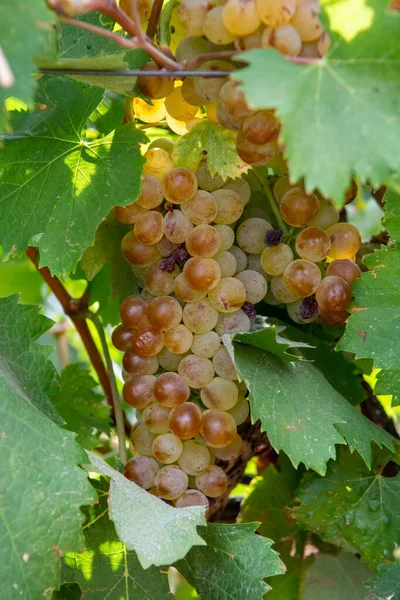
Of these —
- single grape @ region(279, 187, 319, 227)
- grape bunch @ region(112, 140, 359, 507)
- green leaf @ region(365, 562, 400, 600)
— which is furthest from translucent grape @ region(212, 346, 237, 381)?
green leaf @ region(365, 562, 400, 600)

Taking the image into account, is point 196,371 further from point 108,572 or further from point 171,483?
point 108,572

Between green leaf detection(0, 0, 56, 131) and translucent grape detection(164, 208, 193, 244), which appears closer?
green leaf detection(0, 0, 56, 131)

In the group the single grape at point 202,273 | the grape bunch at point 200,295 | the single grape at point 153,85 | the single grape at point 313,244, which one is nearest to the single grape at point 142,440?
the grape bunch at point 200,295

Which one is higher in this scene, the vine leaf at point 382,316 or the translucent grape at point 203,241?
the translucent grape at point 203,241

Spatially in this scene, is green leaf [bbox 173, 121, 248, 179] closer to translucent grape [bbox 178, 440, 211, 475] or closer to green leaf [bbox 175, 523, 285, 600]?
translucent grape [bbox 178, 440, 211, 475]

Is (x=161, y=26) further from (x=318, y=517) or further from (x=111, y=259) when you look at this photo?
(x=318, y=517)

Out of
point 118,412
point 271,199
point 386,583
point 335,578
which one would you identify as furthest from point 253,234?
point 335,578

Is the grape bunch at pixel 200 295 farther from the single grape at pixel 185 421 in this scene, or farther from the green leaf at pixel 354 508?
the green leaf at pixel 354 508
